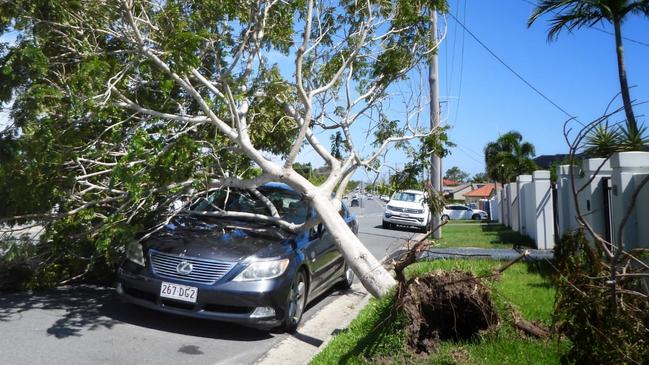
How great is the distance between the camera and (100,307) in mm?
7031

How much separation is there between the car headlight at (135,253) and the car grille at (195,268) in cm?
24

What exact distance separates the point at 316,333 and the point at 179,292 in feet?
5.46

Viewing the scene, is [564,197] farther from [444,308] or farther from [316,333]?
[444,308]

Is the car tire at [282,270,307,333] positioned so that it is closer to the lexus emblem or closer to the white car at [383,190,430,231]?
the lexus emblem

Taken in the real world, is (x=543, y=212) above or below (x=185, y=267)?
above

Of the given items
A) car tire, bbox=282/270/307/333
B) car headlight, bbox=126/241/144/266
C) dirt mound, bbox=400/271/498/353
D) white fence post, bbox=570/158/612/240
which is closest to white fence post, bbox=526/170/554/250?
white fence post, bbox=570/158/612/240

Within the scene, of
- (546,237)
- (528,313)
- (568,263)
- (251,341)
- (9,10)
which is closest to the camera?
(568,263)

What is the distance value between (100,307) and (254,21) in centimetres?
415

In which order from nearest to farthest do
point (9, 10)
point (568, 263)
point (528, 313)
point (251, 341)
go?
1. point (568, 263)
2. point (528, 313)
3. point (251, 341)
4. point (9, 10)

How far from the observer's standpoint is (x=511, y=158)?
32625 millimetres

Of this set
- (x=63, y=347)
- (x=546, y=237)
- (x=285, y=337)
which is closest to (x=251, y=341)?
(x=285, y=337)

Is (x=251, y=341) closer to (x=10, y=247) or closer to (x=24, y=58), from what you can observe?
(x=10, y=247)

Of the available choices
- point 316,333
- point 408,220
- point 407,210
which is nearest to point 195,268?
point 316,333

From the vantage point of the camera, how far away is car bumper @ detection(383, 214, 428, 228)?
81.2ft
